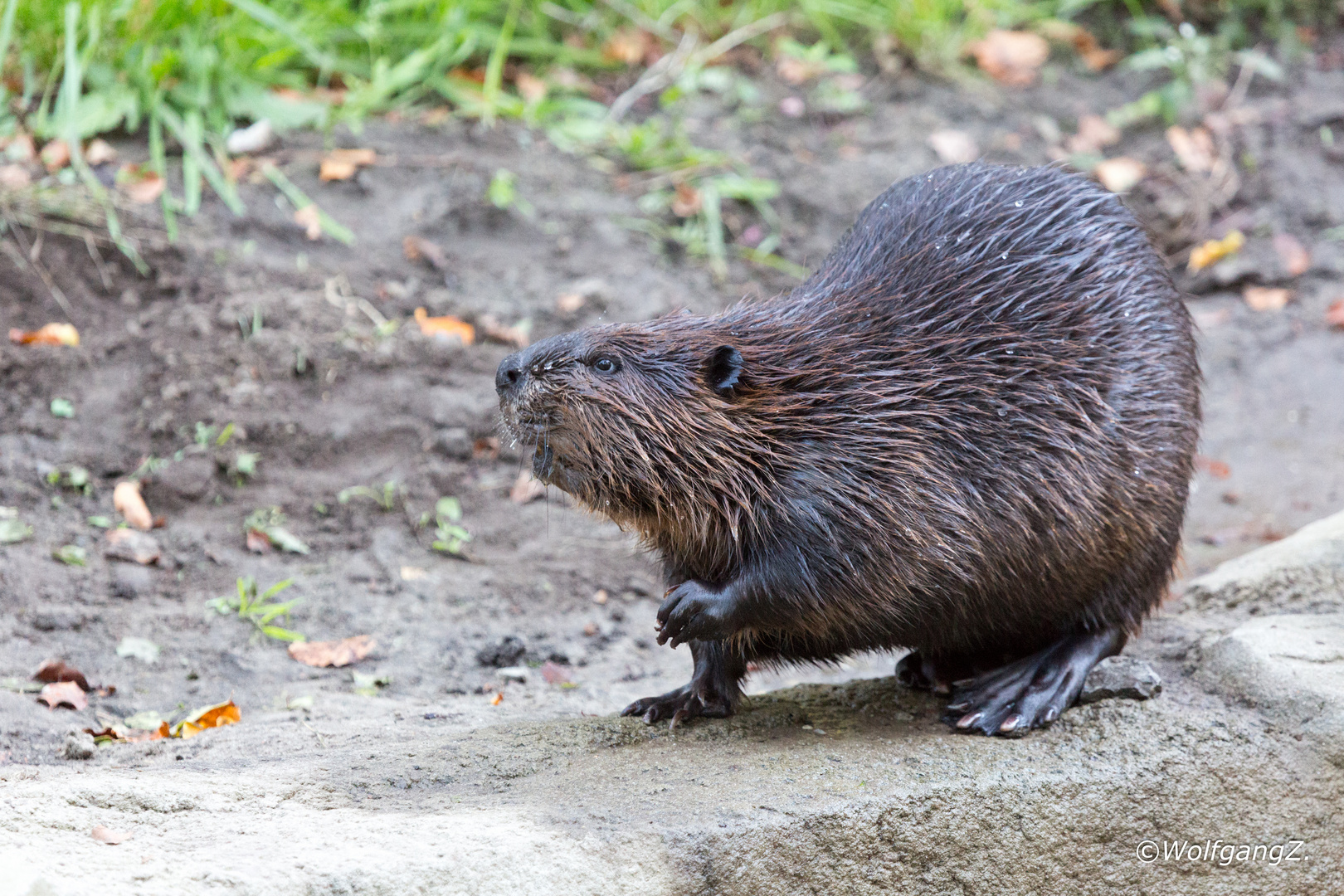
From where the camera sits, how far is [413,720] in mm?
3443

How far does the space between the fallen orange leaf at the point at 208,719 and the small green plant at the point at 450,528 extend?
4.07ft

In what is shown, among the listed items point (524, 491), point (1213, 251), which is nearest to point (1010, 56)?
point (1213, 251)

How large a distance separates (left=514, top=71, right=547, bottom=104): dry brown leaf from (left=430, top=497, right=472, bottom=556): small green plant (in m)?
2.71

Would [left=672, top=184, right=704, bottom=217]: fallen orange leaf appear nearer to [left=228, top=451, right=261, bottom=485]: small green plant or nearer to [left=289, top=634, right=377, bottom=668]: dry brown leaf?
[left=228, top=451, right=261, bottom=485]: small green plant

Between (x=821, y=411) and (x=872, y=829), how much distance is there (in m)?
0.97

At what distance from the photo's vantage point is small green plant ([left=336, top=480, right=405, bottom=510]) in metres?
4.73

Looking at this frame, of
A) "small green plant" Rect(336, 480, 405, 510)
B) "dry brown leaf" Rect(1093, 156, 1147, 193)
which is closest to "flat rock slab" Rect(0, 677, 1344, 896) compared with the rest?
"small green plant" Rect(336, 480, 405, 510)

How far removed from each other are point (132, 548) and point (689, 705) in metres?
2.06

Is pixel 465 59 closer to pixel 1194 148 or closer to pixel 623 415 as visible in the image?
pixel 1194 148

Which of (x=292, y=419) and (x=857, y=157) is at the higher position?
(x=857, y=157)

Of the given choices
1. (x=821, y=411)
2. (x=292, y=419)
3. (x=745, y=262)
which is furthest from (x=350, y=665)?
(x=745, y=262)

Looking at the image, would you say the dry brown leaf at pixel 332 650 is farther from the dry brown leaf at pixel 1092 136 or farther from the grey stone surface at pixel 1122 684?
the dry brown leaf at pixel 1092 136

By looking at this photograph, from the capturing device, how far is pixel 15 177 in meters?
5.27

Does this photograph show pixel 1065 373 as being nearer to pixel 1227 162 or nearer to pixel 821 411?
pixel 821 411
